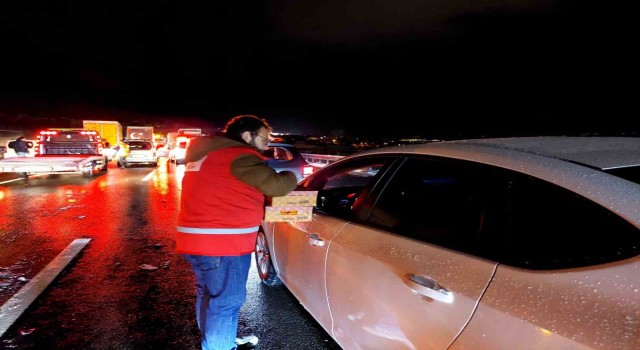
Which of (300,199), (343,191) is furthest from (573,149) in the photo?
(343,191)

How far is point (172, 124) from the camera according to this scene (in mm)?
139625

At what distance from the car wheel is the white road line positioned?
2176 mm

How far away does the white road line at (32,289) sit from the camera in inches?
130

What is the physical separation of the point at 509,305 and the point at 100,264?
4782 mm

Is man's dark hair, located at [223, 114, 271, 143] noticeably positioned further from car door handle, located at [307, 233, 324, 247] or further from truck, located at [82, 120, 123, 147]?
truck, located at [82, 120, 123, 147]

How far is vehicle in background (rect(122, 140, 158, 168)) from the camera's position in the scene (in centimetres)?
1911

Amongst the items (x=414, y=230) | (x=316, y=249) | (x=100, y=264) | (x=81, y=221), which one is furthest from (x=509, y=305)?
(x=81, y=221)

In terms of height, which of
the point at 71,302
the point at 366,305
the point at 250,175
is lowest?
the point at 71,302

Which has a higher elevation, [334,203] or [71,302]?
[334,203]

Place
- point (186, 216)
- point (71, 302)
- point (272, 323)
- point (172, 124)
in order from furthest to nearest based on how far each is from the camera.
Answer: point (172, 124)
point (71, 302)
point (272, 323)
point (186, 216)

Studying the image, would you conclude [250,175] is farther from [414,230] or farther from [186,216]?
[414,230]

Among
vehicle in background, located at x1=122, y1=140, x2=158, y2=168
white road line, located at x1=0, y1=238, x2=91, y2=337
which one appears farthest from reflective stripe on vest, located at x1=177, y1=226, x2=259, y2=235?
vehicle in background, located at x1=122, y1=140, x2=158, y2=168

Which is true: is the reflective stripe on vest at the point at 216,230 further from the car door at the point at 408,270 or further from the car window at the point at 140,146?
the car window at the point at 140,146

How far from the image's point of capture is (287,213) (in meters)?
2.59
